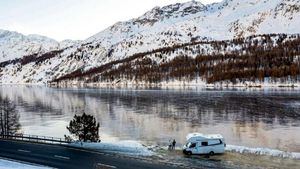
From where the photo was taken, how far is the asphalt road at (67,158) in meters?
52.2

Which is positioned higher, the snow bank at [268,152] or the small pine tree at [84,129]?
the small pine tree at [84,129]

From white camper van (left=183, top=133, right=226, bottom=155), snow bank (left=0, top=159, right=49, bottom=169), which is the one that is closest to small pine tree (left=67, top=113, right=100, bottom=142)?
snow bank (left=0, top=159, right=49, bottom=169)

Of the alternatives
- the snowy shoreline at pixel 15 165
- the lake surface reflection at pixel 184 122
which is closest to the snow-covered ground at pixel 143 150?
the snowy shoreline at pixel 15 165

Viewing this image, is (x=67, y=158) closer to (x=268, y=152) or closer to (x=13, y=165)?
(x=13, y=165)

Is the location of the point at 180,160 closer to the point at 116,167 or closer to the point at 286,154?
the point at 116,167

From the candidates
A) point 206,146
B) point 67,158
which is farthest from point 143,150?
point 67,158

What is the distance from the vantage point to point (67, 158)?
2242 inches

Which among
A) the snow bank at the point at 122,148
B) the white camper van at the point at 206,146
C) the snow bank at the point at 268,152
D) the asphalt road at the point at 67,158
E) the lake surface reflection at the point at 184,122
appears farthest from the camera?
the lake surface reflection at the point at 184,122

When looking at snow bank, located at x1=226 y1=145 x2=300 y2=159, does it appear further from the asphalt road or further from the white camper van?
the asphalt road

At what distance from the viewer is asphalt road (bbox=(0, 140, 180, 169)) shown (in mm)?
52188

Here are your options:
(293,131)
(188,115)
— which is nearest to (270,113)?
(188,115)

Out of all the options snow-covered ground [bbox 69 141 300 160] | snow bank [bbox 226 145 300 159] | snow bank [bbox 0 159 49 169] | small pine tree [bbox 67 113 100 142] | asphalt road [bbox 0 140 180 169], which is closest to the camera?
snow bank [bbox 0 159 49 169]

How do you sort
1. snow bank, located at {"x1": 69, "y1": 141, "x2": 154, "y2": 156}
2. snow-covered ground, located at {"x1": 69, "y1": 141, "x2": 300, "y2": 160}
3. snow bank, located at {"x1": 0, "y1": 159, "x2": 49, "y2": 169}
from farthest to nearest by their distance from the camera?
snow bank, located at {"x1": 69, "y1": 141, "x2": 154, "y2": 156} < snow-covered ground, located at {"x1": 69, "y1": 141, "x2": 300, "y2": 160} < snow bank, located at {"x1": 0, "y1": 159, "x2": 49, "y2": 169}

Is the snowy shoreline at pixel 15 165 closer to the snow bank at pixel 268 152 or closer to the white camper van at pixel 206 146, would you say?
the white camper van at pixel 206 146
